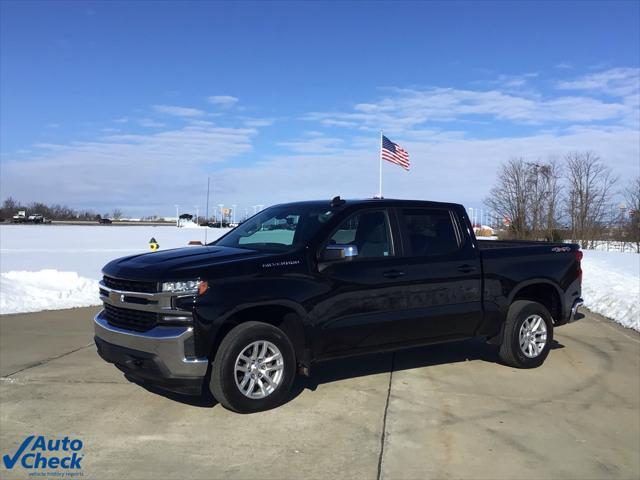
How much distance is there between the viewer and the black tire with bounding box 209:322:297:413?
15.7 ft

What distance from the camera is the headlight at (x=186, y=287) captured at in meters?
4.64

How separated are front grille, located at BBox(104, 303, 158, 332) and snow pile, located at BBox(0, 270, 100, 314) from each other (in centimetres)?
581

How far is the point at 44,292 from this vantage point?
36.8 ft

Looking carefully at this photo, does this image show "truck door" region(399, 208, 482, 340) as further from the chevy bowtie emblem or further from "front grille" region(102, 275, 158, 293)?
the chevy bowtie emblem

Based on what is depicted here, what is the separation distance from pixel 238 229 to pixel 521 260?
3.39m

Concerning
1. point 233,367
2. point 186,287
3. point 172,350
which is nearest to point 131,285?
point 186,287

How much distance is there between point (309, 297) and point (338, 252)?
492mm

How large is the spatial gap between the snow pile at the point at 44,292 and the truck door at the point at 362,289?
23.5ft

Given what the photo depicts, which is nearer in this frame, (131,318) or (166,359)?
(166,359)

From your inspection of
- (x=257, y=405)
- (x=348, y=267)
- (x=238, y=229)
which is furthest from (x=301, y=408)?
(x=238, y=229)

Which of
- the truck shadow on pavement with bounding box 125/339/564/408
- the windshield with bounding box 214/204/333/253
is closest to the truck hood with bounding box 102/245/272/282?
the windshield with bounding box 214/204/333/253

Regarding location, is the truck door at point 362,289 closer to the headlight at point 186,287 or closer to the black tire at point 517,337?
the headlight at point 186,287

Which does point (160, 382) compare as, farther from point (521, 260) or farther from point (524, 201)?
point (524, 201)

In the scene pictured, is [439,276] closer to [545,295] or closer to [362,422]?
[362,422]
